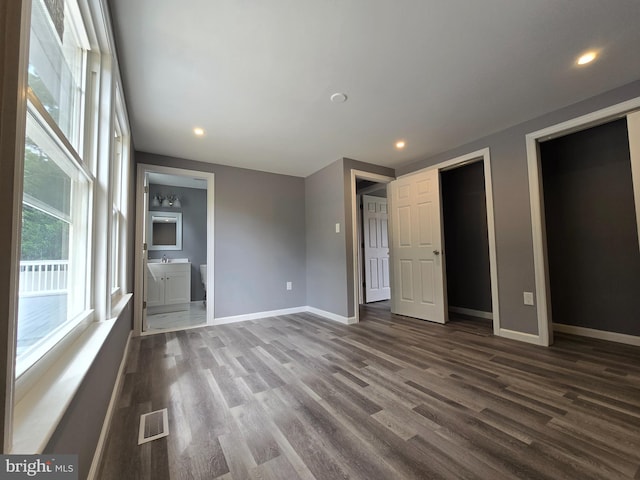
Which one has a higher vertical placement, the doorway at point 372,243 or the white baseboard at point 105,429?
the doorway at point 372,243

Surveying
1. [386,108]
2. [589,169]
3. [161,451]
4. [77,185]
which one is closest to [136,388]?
[161,451]

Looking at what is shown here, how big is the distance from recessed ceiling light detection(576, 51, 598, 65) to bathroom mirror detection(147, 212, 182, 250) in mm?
5894

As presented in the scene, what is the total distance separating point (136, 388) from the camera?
1.85 metres

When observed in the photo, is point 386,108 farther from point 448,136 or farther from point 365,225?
point 365,225

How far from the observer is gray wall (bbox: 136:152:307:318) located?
3.63m

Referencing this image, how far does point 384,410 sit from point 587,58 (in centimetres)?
268

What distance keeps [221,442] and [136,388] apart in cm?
98

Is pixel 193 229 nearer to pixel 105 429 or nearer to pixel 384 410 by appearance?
pixel 105 429

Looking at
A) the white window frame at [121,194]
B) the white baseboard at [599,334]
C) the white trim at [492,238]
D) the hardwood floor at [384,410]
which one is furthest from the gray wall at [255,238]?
the white baseboard at [599,334]

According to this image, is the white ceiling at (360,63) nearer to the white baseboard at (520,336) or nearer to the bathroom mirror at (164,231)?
the white baseboard at (520,336)

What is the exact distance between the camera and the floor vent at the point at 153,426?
4.42 ft

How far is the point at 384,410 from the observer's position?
1.53 metres

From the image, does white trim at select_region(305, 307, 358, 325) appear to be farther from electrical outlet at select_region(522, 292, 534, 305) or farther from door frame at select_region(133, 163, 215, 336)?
electrical outlet at select_region(522, 292, 534, 305)

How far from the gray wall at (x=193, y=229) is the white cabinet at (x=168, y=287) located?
15.1 inches
